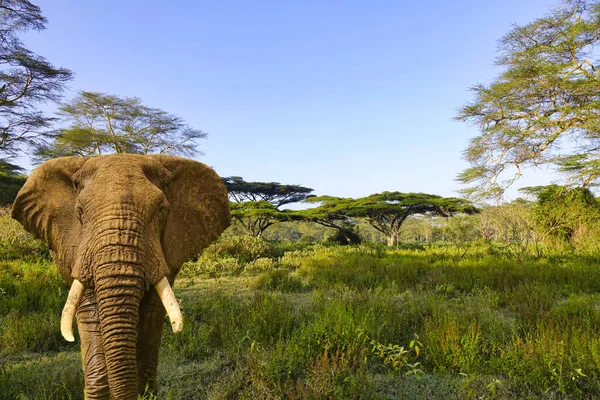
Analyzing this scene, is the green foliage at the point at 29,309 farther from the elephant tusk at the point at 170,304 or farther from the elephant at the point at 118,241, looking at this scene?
the elephant tusk at the point at 170,304

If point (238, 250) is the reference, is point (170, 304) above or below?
above

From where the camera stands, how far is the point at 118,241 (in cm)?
216

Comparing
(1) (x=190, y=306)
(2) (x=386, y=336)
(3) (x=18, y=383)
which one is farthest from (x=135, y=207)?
(1) (x=190, y=306)

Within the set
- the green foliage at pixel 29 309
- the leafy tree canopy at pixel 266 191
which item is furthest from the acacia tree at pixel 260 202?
the green foliage at pixel 29 309

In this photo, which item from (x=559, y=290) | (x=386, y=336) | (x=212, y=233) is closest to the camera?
(x=212, y=233)

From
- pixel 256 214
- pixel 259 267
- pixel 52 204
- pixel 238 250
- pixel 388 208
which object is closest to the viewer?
pixel 52 204

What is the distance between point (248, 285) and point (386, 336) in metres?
4.92

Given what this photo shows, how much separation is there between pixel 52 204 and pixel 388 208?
1078 inches

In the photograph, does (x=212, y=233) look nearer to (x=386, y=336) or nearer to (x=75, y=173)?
(x=75, y=173)

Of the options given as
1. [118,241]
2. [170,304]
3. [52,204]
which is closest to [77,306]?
[118,241]

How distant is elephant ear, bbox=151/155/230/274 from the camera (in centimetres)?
279

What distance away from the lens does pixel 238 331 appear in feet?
15.1

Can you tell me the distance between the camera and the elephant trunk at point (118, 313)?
82.6 inches

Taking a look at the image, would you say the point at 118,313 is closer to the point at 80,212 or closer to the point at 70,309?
the point at 70,309
